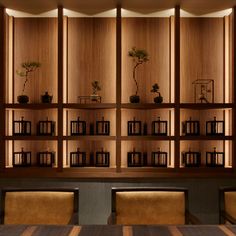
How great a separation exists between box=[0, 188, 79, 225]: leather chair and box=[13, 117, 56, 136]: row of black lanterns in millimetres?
1148

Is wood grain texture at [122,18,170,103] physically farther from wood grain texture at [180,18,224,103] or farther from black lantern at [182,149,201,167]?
black lantern at [182,149,201,167]

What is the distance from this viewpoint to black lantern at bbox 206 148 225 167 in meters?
3.53

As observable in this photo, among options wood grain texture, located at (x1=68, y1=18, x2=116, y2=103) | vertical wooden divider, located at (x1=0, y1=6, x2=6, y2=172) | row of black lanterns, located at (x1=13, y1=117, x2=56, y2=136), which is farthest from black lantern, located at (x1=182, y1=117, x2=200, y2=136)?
vertical wooden divider, located at (x1=0, y1=6, x2=6, y2=172)

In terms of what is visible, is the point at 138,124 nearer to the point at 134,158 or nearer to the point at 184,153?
the point at 134,158

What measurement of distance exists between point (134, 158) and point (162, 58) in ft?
3.77

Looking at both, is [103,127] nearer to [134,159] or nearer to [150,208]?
[134,159]

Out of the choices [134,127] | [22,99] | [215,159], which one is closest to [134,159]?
[134,127]

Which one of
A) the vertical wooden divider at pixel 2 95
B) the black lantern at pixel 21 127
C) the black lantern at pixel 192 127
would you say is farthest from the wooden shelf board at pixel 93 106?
the black lantern at pixel 192 127

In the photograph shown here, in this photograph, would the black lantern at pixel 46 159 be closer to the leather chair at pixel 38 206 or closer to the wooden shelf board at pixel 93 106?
the wooden shelf board at pixel 93 106

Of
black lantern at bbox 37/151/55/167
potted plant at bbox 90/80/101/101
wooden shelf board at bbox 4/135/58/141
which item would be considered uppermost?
potted plant at bbox 90/80/101/101

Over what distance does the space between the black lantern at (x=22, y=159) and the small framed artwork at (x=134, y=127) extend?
1.10m

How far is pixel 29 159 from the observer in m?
3.60

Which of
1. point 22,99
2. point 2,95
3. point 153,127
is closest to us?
point 2,95

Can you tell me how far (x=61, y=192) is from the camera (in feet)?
8.25
